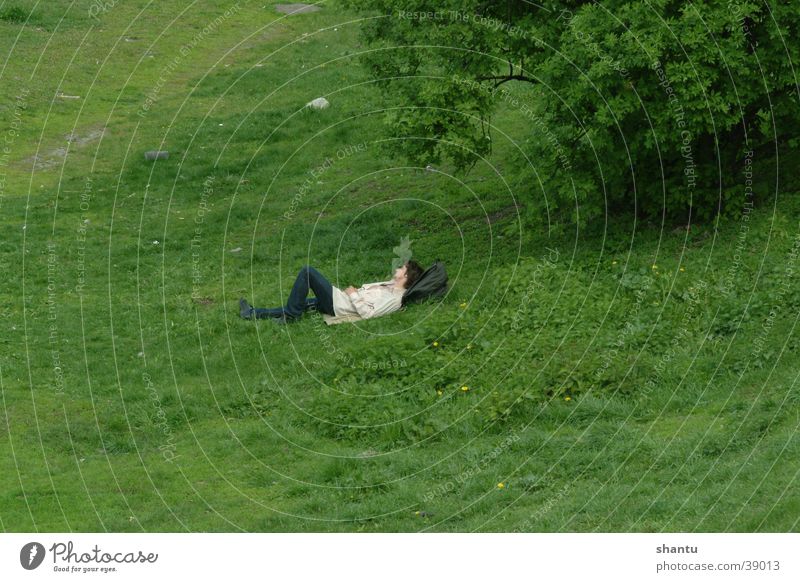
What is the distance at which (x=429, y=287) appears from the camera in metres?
15.1

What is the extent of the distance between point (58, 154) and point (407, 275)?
37.3 ft

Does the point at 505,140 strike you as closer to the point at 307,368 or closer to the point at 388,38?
the point at 388,38

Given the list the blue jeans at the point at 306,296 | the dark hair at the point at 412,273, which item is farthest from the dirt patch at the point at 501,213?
the blue jeans at the point at 306,296

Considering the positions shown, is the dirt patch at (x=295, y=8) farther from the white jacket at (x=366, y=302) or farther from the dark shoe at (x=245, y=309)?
the white jacket at (x=366, y=302)

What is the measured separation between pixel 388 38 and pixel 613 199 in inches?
166

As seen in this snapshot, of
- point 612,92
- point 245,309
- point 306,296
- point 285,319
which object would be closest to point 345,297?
point 306,296

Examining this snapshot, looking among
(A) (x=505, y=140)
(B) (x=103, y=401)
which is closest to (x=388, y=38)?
(A) (x=505, y=140)

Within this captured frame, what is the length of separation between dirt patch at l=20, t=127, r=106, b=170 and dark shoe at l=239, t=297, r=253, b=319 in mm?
9115

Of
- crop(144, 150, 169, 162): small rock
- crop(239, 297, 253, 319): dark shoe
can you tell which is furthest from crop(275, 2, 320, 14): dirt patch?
crop(239, 297, 253, 319): dark shoe

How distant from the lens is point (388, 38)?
1767 centimetres

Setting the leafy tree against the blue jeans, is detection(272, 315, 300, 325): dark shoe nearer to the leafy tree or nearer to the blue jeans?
the blue jeans

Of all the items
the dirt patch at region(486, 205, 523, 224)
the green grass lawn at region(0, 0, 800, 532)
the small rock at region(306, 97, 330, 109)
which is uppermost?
the small rock at region(306, 97, 330, 109)

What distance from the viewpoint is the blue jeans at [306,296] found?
1503 cm

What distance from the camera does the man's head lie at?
50.2 ft
